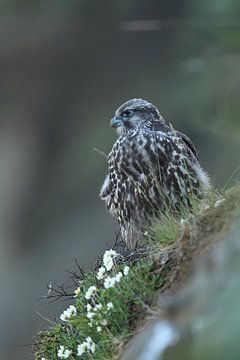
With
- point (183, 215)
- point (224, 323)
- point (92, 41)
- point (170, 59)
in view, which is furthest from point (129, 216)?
point (92, 41)

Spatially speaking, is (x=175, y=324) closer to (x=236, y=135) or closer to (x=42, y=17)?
(x=236, y=135)

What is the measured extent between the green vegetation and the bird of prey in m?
1.60

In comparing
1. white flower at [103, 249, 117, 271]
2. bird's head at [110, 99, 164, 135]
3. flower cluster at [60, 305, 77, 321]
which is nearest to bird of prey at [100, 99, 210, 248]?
bird's head at [110, 99, 164, 135]

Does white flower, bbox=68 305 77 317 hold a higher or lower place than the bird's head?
lower

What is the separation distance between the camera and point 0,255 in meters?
25.5

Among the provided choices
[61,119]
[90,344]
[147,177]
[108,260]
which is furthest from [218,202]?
[61,119]

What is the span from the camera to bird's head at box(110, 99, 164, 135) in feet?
34.9

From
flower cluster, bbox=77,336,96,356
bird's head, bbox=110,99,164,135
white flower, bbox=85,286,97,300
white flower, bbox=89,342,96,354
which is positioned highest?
bird's head, bbox=110,99,164,135

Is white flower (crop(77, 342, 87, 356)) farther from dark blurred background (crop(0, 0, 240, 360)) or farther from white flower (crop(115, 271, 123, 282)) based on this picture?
dark blurred background (crop(0, 0, 240, 360))

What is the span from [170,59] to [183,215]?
17.3 m

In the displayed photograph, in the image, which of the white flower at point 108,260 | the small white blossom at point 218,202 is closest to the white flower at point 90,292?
the white flower at point 108,260

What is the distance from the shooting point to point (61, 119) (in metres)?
28.2

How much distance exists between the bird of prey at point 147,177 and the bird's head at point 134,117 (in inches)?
5.1

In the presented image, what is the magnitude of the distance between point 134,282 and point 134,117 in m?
3.44
